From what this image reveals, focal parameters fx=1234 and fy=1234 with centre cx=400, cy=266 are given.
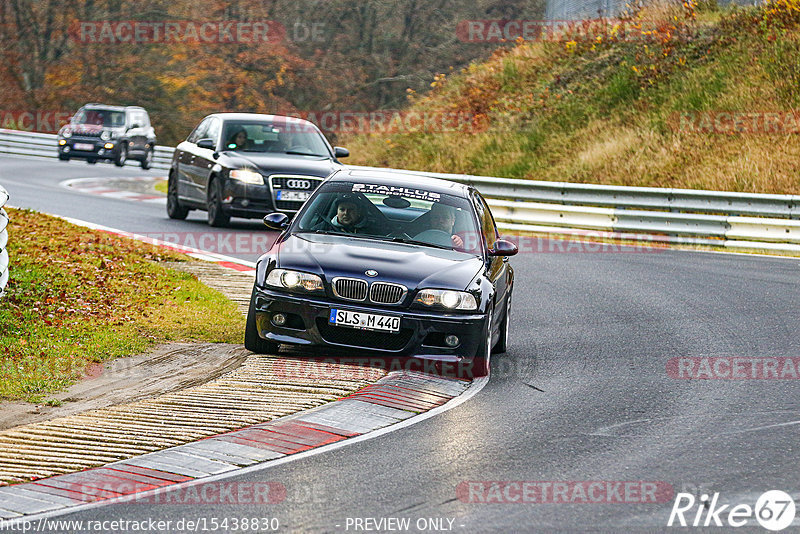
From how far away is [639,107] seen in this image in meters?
31.9

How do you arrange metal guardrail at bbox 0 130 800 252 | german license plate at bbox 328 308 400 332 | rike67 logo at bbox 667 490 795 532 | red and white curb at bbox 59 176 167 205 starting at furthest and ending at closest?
red and white curb at bbox 59 176 167 205 < metal guardrail at bbox 0 130 800 252 < german license plate at bbox 328 308 400 332 < rike67 logo at bbox 667 490 795 532

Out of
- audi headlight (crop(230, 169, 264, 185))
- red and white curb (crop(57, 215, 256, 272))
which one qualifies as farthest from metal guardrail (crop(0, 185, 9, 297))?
audi headlight (crop(230, 169, 264, 185))

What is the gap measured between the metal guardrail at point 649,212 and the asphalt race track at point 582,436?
6321mm

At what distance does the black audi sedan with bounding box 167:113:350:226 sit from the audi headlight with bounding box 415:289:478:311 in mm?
9107

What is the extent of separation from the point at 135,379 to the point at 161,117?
47418mm

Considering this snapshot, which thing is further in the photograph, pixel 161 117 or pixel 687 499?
pixel 161 117

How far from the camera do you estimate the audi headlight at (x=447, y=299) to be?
9.52m

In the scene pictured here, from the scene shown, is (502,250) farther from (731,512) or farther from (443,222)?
(731,512)

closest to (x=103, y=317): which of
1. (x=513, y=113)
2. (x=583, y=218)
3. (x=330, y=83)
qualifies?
(x=583, y=218)

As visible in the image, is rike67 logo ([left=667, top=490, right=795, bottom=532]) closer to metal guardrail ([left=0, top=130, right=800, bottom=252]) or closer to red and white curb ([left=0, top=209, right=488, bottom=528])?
red and white curb ([left=0, top=209, right=488, bottom=528])

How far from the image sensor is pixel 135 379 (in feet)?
30.3

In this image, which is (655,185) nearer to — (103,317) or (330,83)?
(103,317)

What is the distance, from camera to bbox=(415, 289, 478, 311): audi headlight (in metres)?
9.52

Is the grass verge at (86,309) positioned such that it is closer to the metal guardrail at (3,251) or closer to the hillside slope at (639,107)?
the metal guardrail at (3,251)
